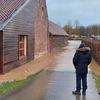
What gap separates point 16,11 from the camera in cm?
2138

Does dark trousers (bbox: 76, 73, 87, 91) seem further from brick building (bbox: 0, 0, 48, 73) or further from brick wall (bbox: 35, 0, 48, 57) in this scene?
brick wall (bbox: 35, 0, 48, 57)

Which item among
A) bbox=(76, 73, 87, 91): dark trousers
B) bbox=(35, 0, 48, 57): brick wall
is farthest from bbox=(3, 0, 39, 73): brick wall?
bbox=(76, 73, 87, 91): dark trousers

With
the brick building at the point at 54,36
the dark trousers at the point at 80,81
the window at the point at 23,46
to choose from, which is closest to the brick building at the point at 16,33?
the window at the point at 23,46

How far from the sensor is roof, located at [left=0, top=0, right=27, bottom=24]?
65.5ft

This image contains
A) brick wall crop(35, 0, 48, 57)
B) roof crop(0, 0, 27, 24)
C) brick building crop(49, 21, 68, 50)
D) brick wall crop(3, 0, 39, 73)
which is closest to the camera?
brick wall crop(3, 0, 39, 73)

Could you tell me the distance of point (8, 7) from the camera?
71.7 ft

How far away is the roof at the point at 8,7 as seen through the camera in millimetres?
19956

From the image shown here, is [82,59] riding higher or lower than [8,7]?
lower

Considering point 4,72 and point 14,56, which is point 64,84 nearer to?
point 4,72

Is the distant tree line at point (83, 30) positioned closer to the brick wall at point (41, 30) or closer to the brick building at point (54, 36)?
the brick building at point (54, 36)

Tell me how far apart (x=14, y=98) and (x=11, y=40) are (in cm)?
970

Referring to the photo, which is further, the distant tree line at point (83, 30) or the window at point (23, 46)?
the distant tree line at point (83, 30)

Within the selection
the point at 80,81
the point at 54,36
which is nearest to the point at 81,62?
the point at 80,81

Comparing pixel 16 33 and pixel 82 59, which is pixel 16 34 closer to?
pixel 16 33
